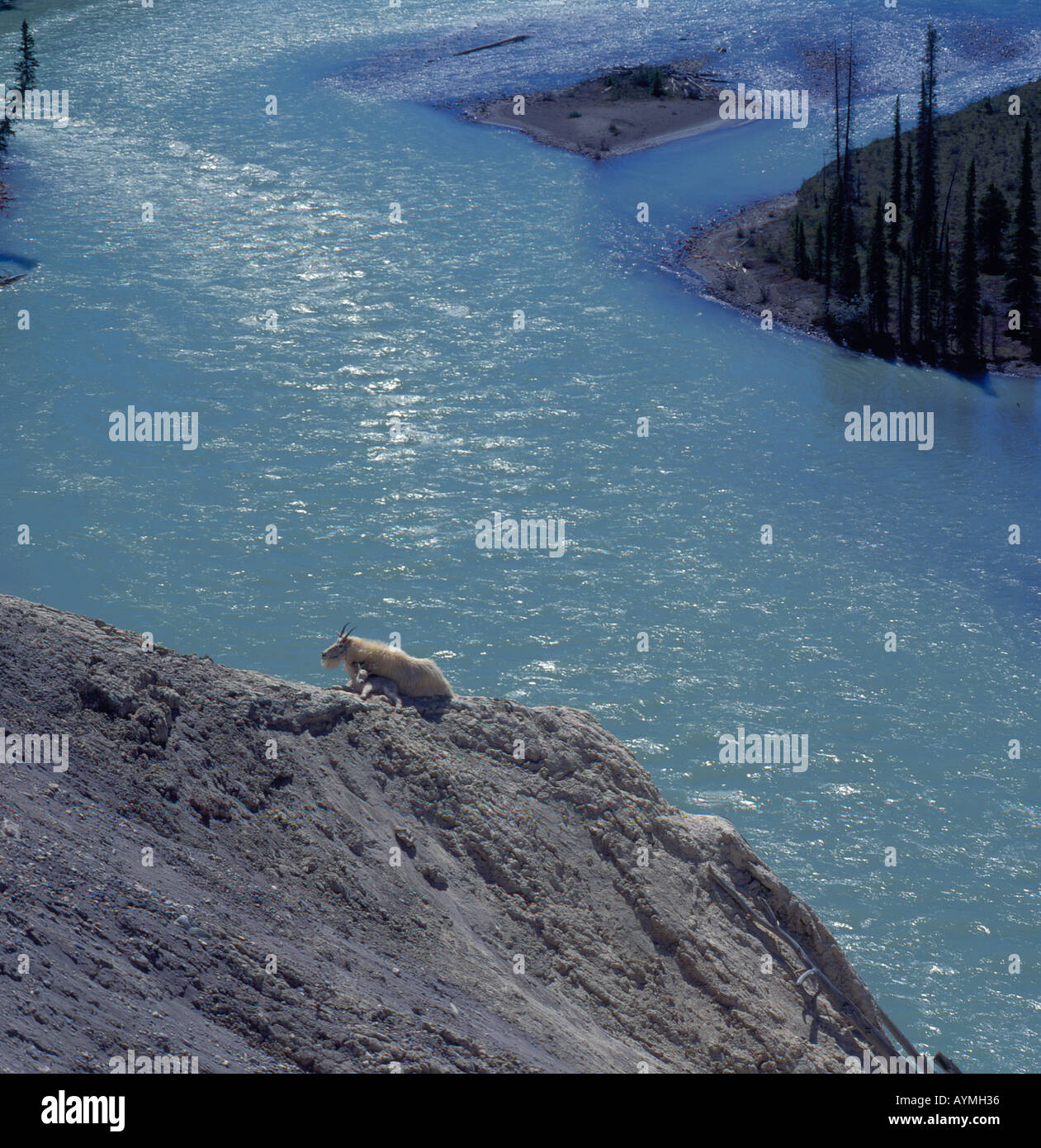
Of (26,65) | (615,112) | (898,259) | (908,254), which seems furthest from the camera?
(615,112)

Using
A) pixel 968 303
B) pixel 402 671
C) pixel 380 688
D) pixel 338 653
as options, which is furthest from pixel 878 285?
pixel 380 688

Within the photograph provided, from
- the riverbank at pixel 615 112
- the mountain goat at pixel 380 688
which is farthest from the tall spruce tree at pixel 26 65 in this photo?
the mountain goat at pixel 380 688

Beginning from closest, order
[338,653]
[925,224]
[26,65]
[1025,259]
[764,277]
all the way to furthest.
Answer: [338,653] < [1025,259] < [764,277] < [925,224] < [26,65]

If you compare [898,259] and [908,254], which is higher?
[898,259]

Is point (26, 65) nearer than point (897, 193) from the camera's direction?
No

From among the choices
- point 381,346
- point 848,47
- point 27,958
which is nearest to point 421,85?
point 848,47

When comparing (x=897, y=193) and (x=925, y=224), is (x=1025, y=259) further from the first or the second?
(x=897, y=193)

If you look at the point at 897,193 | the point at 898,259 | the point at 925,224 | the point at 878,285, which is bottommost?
the point at 878,285
